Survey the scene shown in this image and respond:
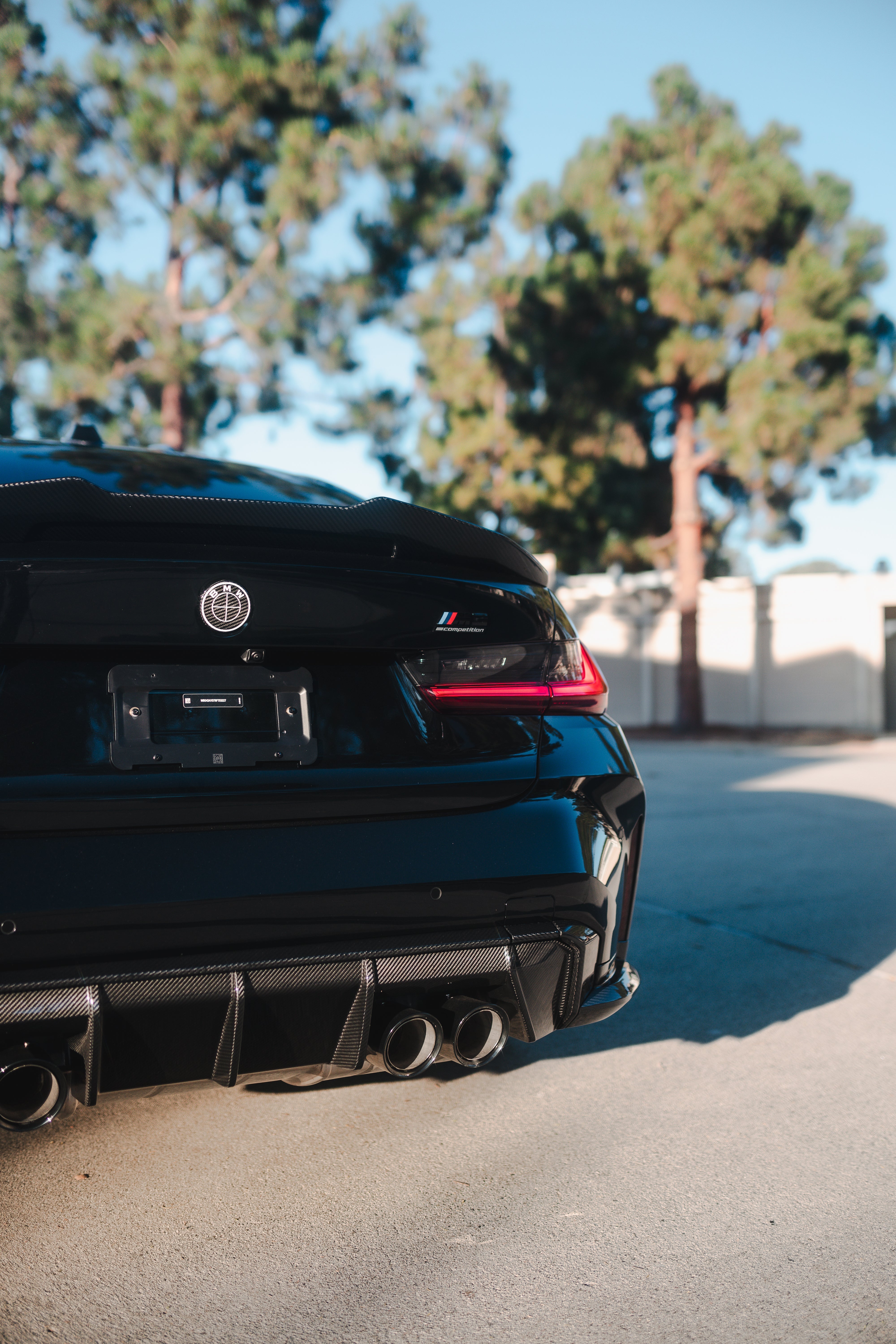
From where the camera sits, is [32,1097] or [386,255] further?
[386,255]

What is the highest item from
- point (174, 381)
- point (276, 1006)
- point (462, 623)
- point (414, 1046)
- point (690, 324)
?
point (690, 324)

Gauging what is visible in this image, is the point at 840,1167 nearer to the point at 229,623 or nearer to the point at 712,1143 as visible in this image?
the point at 712,1143

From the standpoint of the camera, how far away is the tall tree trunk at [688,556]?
24047 millimetres

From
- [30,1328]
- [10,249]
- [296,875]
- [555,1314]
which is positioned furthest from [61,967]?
[10,249]

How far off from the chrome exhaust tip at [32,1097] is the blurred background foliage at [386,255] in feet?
66.7

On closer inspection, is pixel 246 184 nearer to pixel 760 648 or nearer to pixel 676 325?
pixel 676 325

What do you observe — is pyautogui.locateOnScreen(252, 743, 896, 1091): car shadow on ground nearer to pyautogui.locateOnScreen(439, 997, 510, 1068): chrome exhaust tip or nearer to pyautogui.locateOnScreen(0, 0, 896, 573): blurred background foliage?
pyautogui.locateOnScreen(439, 997, 510, 1068): chrome exhaust tip

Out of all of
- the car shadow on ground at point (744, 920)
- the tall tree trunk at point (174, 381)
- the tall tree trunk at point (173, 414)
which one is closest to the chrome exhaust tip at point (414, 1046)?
the car shadow on ground at point (744, 920)

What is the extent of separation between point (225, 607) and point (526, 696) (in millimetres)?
683

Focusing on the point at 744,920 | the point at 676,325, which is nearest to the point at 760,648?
the point at 676,325

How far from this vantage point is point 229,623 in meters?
2.18

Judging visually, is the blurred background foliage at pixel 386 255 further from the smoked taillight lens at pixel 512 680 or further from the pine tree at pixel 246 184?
the smoked taillight lens at pixel 512 680

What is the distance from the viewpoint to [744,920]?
16.6ft

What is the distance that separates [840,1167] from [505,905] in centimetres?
116
